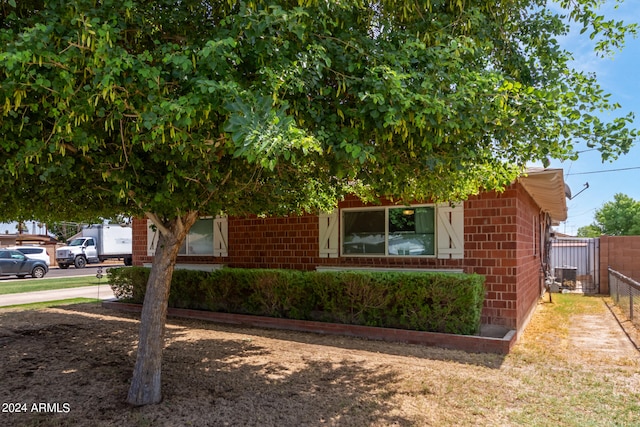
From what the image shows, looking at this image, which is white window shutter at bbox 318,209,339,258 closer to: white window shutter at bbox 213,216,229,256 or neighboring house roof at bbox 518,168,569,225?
white window shutter at bbox 213,216,229,256

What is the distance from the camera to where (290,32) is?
126 inches

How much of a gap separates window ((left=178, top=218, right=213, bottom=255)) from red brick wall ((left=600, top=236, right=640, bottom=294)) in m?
12.4

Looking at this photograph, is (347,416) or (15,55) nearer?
(15,55)

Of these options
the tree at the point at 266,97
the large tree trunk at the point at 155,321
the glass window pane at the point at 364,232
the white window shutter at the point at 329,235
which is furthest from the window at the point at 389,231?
the large tree trunk at the point at 155,321

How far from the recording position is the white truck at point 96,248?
29.0 meters

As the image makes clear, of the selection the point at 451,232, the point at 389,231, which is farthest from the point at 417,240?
the point at 451,232

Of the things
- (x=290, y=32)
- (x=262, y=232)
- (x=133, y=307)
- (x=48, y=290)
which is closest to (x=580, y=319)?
(x=262, y=232)

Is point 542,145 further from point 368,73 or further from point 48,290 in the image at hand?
point 48,290

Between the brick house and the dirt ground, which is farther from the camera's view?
the brick house

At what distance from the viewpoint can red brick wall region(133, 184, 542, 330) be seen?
7.70 meters

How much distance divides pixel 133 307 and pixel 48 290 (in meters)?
7.08

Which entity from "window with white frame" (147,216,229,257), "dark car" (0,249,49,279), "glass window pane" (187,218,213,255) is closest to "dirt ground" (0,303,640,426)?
"window with white frame" (147,216,229,257)

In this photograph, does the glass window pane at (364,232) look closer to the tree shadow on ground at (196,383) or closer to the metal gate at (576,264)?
the tree shadow on ground at (196,383)

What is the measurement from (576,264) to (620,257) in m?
1.92
